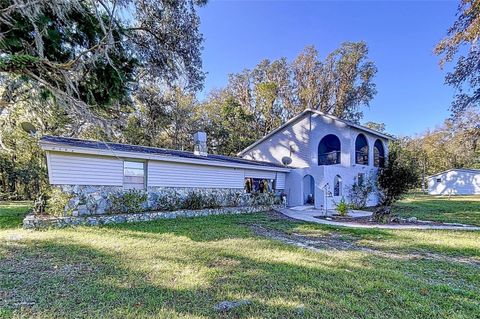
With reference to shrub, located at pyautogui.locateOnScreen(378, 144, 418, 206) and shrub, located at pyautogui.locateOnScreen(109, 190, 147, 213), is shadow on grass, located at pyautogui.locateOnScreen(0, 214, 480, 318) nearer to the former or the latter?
shrub, located at pyautogui.locateOnScreen(109, 190, 147, 213)

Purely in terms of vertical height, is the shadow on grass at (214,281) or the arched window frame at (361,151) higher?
the arched window frame at (361,151)

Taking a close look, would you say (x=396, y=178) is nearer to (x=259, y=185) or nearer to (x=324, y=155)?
(x=324, y=155)

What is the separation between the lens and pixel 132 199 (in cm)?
1029

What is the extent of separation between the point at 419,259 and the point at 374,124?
133 ft

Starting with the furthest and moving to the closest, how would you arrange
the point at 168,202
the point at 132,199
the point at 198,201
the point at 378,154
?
the point at 378,154
the point at 198,201
the point at 168,202
the point at 132,199

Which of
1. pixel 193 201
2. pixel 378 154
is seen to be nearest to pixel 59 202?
pixel 193 201

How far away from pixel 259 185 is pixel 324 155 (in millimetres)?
5196

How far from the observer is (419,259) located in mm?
5578

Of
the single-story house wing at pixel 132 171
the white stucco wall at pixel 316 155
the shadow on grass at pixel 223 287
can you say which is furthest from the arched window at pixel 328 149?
the shadow on grass at pixel 223 287

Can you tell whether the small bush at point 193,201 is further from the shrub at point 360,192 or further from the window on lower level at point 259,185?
the shrub at point 360,192

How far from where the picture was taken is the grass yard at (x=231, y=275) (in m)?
3.25

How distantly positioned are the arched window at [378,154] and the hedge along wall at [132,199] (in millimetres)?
10044

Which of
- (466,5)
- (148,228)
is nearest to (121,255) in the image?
(148,228)

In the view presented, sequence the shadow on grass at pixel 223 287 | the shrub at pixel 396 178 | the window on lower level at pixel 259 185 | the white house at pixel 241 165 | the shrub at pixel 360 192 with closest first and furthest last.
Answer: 1. the shadow on grass at pixel 223 287
2. the white house at pixel 241 165
3. the shrub at pixel 396 178
4. the window on lower level at pixel 259 185
5. the shrub at pixel 360 192
